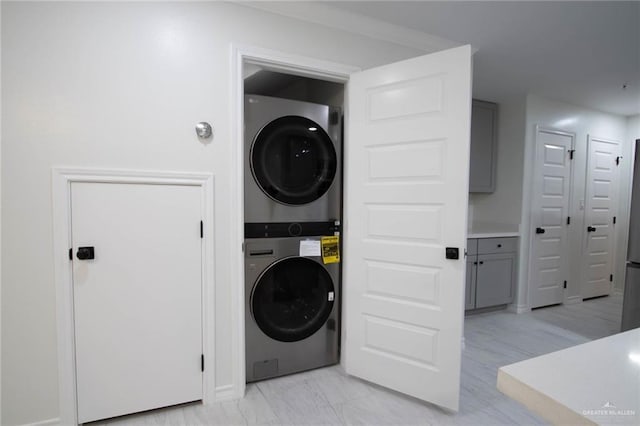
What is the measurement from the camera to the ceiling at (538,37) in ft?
6.40

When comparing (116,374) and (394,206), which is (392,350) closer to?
(394,206)

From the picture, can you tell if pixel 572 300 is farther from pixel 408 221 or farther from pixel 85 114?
pixel 85 114

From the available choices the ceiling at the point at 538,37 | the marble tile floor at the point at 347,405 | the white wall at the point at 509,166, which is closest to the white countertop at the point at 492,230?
the white wall at the point at 509,166

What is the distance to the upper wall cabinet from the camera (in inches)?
145

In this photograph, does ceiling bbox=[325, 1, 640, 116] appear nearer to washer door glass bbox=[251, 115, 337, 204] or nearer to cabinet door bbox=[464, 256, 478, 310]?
washer door glass bbox=[251, 115, 337, 204]

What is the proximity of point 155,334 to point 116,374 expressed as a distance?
0.27m

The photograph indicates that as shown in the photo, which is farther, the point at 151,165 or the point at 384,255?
the point at 384,255

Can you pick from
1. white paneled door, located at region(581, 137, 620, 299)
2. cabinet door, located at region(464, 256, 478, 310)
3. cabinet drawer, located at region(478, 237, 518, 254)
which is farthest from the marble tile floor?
white paneled door, located at region(581, 137, 620, 299)

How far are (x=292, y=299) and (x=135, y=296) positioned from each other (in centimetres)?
95

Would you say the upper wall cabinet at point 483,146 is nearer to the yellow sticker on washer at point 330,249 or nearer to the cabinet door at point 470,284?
the cabinet door at point 470,284

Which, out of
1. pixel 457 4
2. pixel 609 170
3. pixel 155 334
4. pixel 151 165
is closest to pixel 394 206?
pixel 457 4

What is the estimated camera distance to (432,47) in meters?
2.38

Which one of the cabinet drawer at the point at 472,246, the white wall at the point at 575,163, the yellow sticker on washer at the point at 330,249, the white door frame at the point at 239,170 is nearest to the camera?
the white door frame at the point at 239,170

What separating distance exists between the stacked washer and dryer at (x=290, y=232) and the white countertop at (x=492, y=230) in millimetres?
1842
